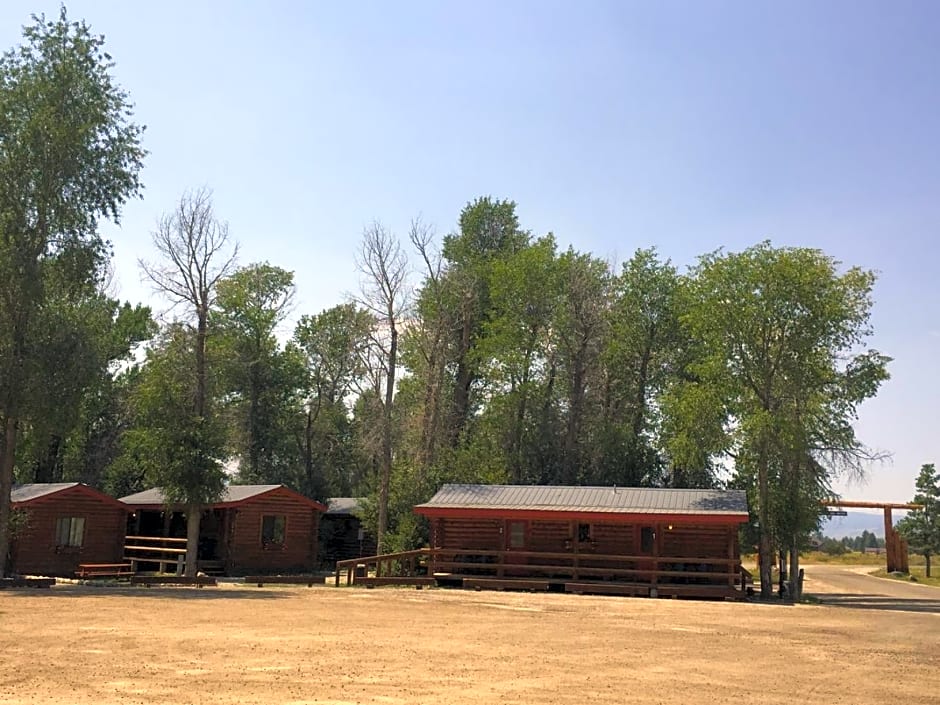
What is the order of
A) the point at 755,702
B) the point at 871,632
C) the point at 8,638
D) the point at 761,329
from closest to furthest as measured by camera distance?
the point at 755,702, the point at 8,638, the point at 871,632, the point at 761,329

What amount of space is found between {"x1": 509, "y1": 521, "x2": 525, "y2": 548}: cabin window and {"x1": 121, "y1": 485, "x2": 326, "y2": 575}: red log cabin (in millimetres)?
10159

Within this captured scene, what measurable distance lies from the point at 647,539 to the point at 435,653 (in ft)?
58.9

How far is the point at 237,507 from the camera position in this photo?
3422 centimetres

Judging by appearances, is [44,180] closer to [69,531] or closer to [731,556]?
[69,531]

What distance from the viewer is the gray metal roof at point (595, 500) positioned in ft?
93.0

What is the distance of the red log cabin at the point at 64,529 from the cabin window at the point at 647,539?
21.0 metres

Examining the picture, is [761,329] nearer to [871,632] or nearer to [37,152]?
[871,632]

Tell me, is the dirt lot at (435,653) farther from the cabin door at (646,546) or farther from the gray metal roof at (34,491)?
the gray metal roof at (34,491)

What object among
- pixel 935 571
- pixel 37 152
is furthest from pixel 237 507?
pixel 935 571

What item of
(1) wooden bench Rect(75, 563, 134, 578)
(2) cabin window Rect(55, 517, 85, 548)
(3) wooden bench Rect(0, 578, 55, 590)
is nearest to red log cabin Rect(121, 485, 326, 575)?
(2) cabin window Rect(55, 517, 85, 548)

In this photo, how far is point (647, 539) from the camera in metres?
29.4

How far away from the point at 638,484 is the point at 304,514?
16684 millimetres

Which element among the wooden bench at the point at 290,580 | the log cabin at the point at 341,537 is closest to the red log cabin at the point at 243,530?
the wooden bench at the point at 290,580

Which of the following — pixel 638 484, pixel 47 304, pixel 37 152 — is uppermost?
pixel 37 152
